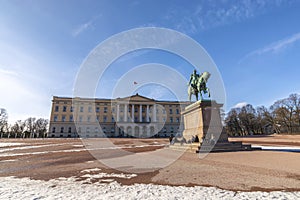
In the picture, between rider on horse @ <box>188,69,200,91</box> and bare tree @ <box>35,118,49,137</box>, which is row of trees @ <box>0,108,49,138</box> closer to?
bare tree @ <box>35,118,49,137</box>

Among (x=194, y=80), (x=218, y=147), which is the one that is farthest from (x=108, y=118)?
(x=218, y=147)

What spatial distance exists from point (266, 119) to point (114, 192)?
65.4 meters

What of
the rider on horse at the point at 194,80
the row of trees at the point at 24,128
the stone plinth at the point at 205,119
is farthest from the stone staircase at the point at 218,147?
the row of trees at the point at 24,128

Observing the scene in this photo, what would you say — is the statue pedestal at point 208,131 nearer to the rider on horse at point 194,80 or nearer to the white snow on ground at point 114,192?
the rider on horse at point 194,80

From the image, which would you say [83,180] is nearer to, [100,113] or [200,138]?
[200,138]

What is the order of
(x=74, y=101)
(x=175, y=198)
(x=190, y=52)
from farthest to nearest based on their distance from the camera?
(x=74, y=101)
(x=190, y=52)
(x=175, y=198)

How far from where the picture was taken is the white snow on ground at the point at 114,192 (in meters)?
3.46

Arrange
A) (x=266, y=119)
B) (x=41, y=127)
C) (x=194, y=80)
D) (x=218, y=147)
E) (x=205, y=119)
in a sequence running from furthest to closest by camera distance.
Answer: (x=41, y=127) → (x=266, y=119) → (x=194, y=80) → (x=205, y=119) → (x=218, y=147)

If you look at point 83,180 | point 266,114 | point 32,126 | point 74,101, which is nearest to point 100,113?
point 74,101

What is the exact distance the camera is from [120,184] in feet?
14.4

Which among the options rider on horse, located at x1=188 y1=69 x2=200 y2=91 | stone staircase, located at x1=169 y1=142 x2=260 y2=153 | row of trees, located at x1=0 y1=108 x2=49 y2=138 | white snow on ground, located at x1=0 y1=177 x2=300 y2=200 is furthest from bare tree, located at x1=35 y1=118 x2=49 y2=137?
white snow on ground, located at x1=0 y1=177 x2=300 y2=200

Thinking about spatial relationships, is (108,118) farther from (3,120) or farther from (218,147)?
(218,147)

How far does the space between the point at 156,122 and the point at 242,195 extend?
66.2 meters

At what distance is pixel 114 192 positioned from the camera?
149 inches
